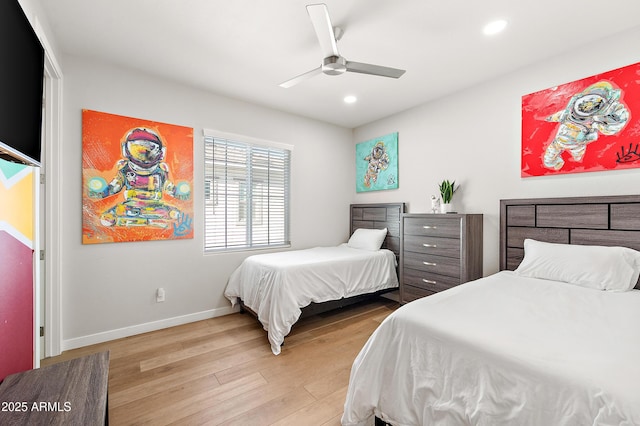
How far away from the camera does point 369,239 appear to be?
3842 mm

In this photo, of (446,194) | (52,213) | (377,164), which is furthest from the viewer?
(377,164)

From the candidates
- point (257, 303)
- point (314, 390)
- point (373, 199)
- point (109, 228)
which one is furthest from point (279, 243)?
point (314, 390)

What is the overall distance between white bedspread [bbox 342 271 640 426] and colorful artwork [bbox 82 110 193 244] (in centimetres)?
243

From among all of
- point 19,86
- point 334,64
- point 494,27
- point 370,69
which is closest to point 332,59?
point 334,64

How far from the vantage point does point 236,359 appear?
7.56ft

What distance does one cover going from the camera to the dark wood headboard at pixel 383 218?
376cm

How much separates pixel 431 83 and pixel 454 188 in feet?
3.91

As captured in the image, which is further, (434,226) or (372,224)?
(372,224)

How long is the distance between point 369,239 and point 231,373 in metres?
2.37

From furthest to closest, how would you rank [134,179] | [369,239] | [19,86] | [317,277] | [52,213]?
Result: [369,239]
[317,277]
[134,179]
[52,213]
[19,86]

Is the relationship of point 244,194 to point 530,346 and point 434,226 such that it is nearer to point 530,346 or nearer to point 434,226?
point 434,226

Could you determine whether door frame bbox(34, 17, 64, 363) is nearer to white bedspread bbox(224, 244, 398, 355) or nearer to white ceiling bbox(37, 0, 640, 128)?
white ceiling bbox(37, 0, 640, 128)

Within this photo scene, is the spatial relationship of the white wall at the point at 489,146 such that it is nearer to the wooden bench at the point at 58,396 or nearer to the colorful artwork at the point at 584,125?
the colorful artwork at the point at 584,125

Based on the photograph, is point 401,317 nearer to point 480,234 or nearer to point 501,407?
point 501,407
